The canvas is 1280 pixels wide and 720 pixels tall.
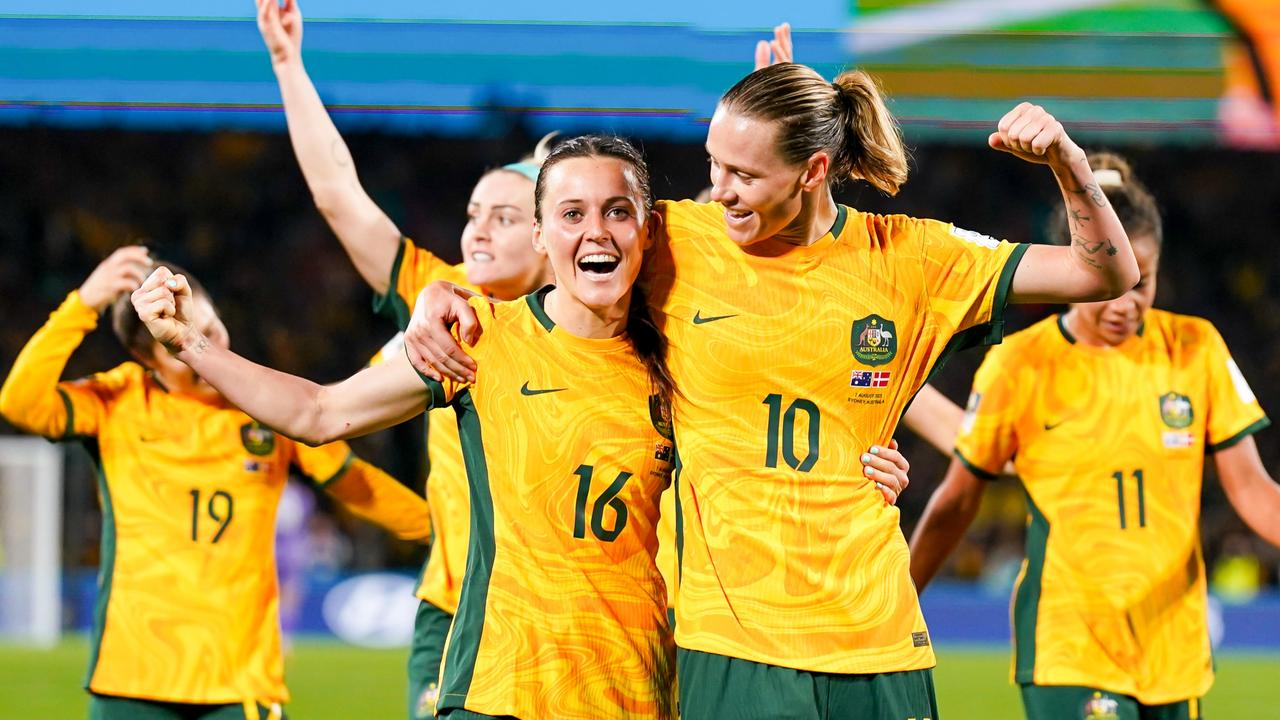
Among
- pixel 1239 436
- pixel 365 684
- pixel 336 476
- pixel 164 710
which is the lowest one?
pixel 164 710

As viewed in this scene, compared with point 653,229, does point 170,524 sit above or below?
below

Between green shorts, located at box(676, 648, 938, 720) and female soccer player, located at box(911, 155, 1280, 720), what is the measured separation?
155 centimetres

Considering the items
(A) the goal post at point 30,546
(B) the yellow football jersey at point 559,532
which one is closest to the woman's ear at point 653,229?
(B) the yellow football jersey at point 559,532

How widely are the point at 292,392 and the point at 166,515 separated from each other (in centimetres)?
186

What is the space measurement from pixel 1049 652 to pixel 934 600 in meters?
12.8

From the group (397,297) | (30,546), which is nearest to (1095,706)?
(397,297)

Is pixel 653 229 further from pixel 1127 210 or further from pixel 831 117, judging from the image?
pixel 1127 210

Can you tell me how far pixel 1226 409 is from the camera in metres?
5.13

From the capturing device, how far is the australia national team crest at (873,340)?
138 inches

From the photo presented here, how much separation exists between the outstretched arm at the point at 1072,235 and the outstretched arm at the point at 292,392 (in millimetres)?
1396

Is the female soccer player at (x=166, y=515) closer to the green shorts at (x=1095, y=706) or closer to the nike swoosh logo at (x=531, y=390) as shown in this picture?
the nike swoosh logo at (x=531, y=390)

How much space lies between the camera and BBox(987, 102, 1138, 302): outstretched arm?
127 inches

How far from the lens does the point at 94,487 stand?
1916cm

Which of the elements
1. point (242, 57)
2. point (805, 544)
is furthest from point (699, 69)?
point (805, 544)
